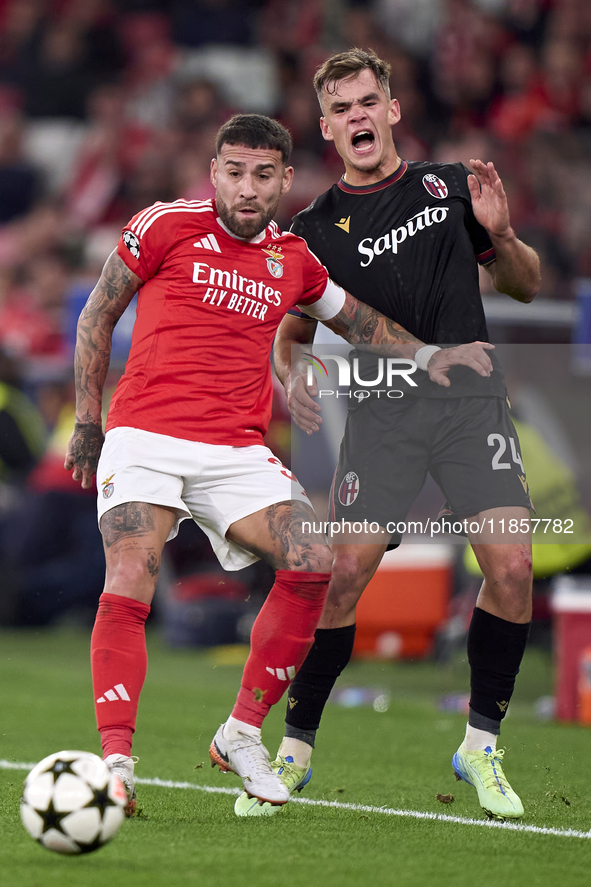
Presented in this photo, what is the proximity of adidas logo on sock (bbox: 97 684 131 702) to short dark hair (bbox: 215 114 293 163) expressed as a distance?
5.53 ft

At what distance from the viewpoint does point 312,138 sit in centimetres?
1086

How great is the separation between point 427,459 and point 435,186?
95cm

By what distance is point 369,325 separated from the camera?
4277 mm

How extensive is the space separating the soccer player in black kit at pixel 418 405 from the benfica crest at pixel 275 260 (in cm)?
36

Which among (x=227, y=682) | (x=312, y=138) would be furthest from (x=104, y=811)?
(x=312, y=138)

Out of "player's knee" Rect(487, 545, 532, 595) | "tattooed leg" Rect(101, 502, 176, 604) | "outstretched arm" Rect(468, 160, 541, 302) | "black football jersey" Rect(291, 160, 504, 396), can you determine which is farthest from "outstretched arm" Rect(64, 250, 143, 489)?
"player's knee" Rect(487, 545, 532, 595)

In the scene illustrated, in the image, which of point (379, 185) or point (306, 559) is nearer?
point (306, 559)

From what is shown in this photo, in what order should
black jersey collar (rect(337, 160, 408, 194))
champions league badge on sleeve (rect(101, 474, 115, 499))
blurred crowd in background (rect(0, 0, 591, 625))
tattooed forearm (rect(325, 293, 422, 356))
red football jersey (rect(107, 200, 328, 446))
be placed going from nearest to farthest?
champions league badge on sleeve (rect(101, 474, 115, 499))
red football jersey (rect(107, 200, 328, 446))
tattooed forearm (rect(325, 293, 422, 356))
black jersey collar (rect(337, 160, 408, 194))
blurred crowd in background (rect(0, 0, 591, 625))

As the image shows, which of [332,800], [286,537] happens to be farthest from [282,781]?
[286,537]

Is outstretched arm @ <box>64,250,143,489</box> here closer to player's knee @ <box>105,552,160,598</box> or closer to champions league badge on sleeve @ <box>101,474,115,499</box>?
champions league badge on sleeve @ <box>101,474,115,499</box>

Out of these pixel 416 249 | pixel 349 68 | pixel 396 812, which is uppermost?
pixel 349 68

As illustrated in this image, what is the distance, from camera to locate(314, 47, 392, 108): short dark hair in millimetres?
4324

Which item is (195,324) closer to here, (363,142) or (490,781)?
(363,142)

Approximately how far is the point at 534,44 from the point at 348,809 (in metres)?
8.59
